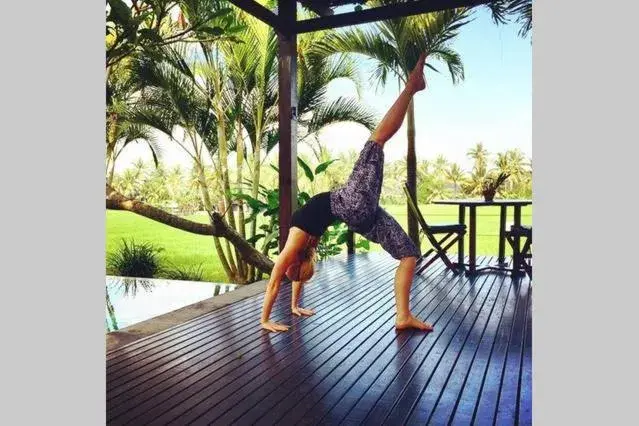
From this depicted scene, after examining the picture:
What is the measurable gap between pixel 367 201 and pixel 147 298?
3456mm

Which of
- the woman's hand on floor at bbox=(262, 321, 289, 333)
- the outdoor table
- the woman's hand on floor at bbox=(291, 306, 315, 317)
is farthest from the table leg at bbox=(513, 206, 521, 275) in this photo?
the woman's hand on floor at bbox=(262, 321, 289, 333)

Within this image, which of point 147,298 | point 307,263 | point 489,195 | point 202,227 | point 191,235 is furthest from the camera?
point 191,235

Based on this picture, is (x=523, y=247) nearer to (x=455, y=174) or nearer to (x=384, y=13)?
(x=384, y=13)

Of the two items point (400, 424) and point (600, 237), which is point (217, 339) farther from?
point (600, 237)

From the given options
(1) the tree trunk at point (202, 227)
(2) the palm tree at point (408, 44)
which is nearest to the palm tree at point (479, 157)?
(2) the palm tree at point (408, 44)

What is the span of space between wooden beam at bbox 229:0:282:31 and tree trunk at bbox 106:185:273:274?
3816 mm

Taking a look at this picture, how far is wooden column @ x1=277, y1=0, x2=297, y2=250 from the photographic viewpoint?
5.89 meters

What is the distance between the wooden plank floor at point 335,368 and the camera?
8.12ft

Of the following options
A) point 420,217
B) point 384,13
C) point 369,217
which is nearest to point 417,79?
point 369,217

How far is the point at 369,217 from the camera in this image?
4.06 meters

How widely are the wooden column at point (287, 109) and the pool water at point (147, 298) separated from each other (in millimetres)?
1154

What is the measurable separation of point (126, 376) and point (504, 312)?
3006 mm

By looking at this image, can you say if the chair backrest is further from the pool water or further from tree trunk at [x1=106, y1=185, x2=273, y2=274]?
tree trunk at [x1=106, y1=185, x2=273, y2=274]

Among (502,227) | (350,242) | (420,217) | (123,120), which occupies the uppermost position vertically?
(123,120)
